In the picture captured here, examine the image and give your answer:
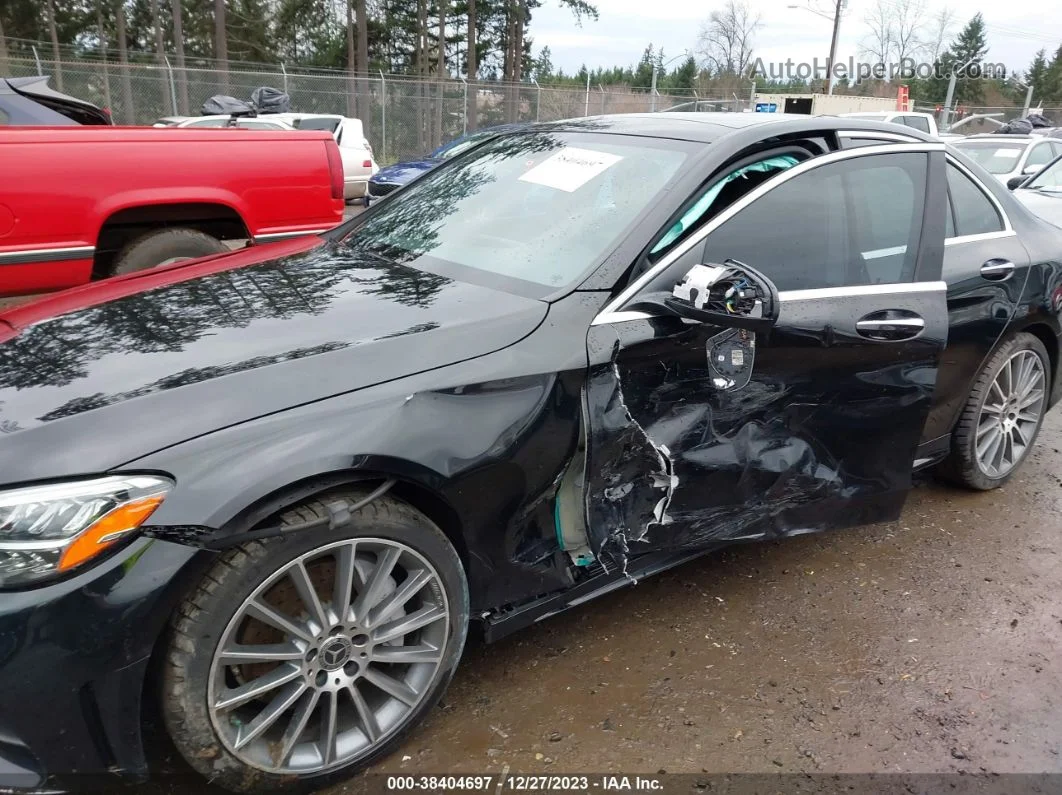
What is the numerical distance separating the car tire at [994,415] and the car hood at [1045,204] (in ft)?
11.7

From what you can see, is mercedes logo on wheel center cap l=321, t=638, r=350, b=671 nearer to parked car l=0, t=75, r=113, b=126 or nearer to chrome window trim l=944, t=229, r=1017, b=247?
chrome window trim l=944, t=229, r=1017, b=247

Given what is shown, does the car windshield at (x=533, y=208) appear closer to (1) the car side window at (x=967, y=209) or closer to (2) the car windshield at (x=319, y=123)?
(1) the car side window at (x=967, y=209)

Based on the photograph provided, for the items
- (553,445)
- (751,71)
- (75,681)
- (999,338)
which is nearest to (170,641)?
(75,681)

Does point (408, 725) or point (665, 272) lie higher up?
point (665, 272)

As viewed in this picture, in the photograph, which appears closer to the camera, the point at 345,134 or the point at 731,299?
the point at 731,299

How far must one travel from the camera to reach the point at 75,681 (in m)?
1.67

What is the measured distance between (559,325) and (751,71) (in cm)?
5961

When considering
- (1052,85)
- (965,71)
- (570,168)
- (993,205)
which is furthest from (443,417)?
(1052,85)

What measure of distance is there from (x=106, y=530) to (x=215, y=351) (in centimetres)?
57

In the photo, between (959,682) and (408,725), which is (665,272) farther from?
(959,682)

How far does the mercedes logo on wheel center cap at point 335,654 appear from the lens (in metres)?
2.01

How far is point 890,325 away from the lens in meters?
2.80

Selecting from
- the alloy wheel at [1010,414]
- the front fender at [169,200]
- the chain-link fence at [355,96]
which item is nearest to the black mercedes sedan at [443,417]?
the alloy wheel at [1010,414]

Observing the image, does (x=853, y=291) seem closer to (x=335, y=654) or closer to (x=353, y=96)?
(x=335, y=654)
